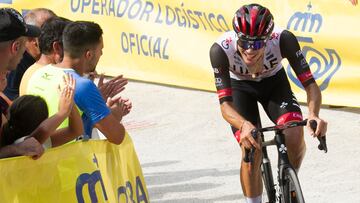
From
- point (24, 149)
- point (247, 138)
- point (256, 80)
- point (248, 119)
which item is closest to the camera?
point (24, 149)

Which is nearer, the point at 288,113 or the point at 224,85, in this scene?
the point at 224,85

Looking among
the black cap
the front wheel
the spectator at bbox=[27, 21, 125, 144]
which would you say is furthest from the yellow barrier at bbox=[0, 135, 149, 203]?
the front wheel

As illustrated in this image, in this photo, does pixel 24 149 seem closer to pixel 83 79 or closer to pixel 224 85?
pixel 83 79

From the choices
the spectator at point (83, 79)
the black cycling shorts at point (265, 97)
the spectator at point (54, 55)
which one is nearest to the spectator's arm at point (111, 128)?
the spectator at point (83, 79)

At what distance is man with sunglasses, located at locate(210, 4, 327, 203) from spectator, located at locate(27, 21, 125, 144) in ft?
3.44

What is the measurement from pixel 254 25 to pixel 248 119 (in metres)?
0.89

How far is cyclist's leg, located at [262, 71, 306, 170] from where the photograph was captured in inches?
283

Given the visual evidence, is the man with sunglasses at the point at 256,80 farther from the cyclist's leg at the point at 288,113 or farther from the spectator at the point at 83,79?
the spectator at the point at 83,79

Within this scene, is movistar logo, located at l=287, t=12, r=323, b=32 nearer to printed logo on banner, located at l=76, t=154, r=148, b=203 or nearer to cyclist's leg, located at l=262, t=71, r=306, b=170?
cyclist's leg, located at l=262, t=71, r=306, b=170

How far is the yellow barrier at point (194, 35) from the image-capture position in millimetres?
12312

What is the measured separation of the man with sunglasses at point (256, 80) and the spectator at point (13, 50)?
200 cm

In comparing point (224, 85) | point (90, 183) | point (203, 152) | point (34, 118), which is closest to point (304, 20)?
point (203, 152)

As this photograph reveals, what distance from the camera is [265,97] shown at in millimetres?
7617

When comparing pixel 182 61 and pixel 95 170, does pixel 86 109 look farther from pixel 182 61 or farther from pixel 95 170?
pixel 182 61
